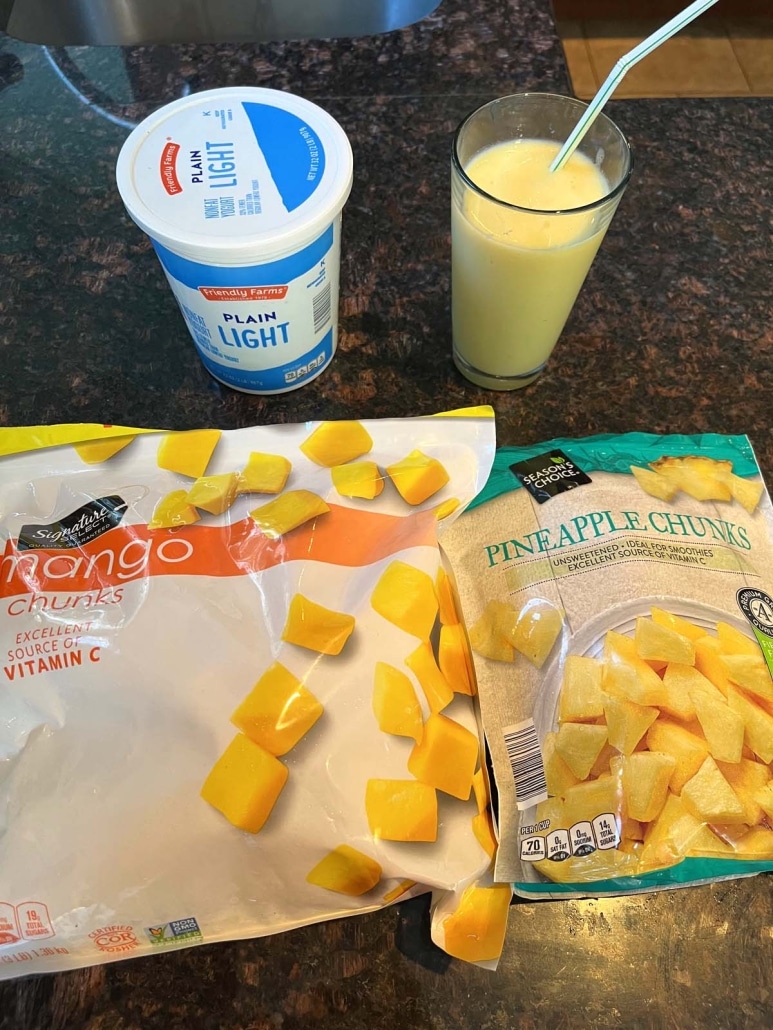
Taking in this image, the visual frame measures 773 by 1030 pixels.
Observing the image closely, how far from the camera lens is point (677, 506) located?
0.62m

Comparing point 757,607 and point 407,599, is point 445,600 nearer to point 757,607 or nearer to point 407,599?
point 407,599

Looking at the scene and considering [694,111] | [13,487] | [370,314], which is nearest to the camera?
[13,487]

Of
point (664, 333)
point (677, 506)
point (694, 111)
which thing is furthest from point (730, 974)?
point (694, 111)

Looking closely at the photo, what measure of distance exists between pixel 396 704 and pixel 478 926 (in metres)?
0.16

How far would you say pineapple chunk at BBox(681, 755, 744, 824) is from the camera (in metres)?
0.51

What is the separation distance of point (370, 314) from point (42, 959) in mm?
666

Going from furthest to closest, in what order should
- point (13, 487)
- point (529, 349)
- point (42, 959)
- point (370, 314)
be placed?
point (370, 314) → point (529, 349) → point (13, 487) → point (42, 959)

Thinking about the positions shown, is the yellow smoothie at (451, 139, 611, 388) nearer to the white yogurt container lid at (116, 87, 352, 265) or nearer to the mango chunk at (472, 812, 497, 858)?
the white yogurt container lid at (116, 87, 352, 265)

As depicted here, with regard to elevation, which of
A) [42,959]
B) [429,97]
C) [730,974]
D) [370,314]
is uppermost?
[429,97]

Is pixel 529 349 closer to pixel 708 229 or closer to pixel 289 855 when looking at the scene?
pixel 708 229

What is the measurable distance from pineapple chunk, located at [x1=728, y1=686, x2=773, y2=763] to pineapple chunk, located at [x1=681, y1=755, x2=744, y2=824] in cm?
4

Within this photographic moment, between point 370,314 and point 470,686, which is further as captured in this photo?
point 370,314

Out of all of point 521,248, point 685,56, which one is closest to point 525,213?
point 521,248

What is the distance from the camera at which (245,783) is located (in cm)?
51
